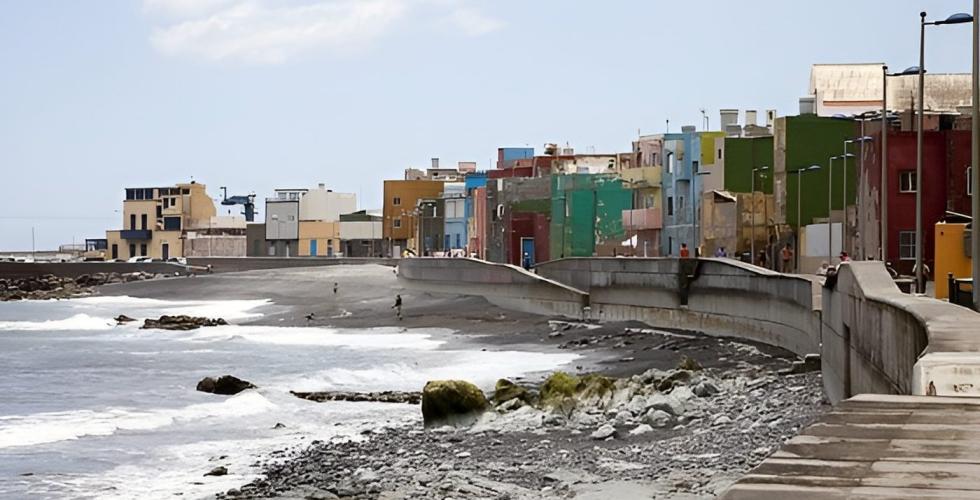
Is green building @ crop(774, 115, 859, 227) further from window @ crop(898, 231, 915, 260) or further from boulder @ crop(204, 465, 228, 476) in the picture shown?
boulder @ crop(204, 465, 228, 476)

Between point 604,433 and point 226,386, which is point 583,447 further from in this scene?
point 226,386

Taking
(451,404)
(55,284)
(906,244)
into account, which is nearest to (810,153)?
(906,244)

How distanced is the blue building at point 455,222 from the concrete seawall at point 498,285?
137ft

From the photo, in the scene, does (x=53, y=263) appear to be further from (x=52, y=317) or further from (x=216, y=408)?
(x=216, y=408)

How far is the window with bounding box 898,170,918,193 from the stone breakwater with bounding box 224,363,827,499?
29.7m

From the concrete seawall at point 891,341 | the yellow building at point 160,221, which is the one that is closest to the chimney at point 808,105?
the concrete seawall at point 891,341

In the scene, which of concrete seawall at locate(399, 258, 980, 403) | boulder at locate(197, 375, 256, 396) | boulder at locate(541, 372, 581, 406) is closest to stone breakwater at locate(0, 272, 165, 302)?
concrete seawall at locate(399, 258, 980, 403)

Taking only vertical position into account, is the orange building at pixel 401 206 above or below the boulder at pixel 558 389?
above

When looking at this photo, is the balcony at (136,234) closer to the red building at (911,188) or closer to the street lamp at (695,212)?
the street lamp at (695,212)

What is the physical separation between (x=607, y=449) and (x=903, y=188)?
3800cm

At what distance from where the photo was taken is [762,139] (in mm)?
78875

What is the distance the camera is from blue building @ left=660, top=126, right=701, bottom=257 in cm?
8156

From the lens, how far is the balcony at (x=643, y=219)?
8544 centimetres

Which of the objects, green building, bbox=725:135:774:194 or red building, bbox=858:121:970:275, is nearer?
red building, bbox=858:121:970:275
